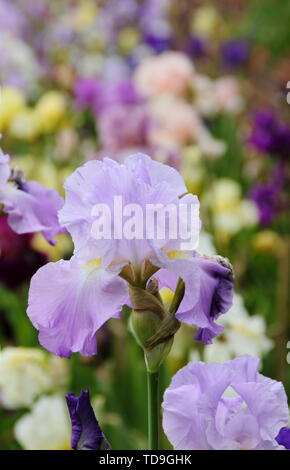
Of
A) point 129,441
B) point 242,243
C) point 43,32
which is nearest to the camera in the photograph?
point 129,441

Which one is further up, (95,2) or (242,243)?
(95,2)

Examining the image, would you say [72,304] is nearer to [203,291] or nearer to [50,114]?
[203,291]

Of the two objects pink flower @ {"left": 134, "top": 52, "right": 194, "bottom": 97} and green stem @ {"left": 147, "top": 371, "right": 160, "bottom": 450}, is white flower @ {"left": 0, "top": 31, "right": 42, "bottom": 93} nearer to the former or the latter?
pink flower @ {"left": 134, "top": 52, "right": 194, "bottom": 97}

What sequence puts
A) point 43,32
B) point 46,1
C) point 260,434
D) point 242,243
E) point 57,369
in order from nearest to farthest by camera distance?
point 260,434 < point 57,369 < point 242,243 < point 43,32 < point 46,1

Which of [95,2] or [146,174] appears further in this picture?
[95,2]

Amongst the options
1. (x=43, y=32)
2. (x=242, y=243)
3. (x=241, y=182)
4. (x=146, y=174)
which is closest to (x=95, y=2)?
(x=43, y=32)
